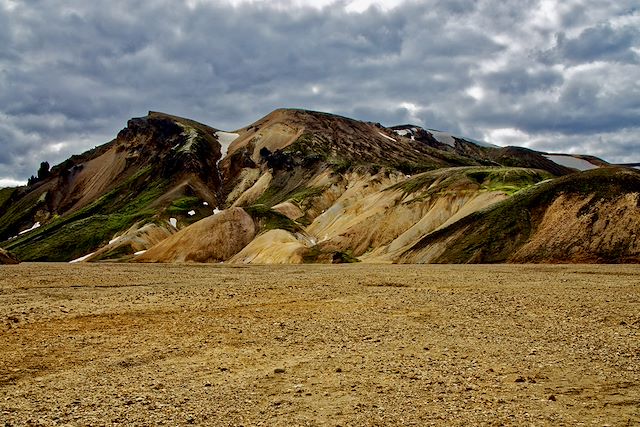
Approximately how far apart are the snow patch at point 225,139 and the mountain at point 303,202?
24.4 inches

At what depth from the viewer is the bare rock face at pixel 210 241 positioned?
294 ft

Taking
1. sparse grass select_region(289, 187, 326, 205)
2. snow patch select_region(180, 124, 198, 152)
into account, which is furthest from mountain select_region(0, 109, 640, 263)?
sparse grass select_region(289, 187, 326, 205)

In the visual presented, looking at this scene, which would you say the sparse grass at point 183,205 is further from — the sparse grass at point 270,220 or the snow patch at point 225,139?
the snow patch at point 225,139

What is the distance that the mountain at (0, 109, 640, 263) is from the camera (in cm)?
6016

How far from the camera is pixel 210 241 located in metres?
91.9

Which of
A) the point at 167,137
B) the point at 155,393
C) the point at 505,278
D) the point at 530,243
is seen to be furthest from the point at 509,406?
the point at 167,137

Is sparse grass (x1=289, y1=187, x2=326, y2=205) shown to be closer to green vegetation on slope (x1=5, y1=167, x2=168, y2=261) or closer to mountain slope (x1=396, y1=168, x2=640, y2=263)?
green vegetation on slope (x1=5, y1=167, x2=168, y2=261)

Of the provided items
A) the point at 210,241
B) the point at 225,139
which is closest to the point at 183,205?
the point at 210,241

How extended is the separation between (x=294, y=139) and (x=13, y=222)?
8359 centimetres

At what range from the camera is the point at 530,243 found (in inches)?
2282

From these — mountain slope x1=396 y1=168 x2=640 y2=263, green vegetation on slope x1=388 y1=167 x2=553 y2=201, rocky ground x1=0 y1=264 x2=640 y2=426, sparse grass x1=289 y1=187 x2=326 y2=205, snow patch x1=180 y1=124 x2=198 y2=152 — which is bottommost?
rocky ground x1=0 y1=264 x2=640 y2=426

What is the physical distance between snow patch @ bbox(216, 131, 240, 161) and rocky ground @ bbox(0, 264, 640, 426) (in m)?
149

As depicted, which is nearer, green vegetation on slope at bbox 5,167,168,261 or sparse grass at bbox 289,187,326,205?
green vegetation on slope at bbox 5,167,168,261

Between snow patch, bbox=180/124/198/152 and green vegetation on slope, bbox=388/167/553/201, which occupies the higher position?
snow patch, bbox=180/124/198/152
